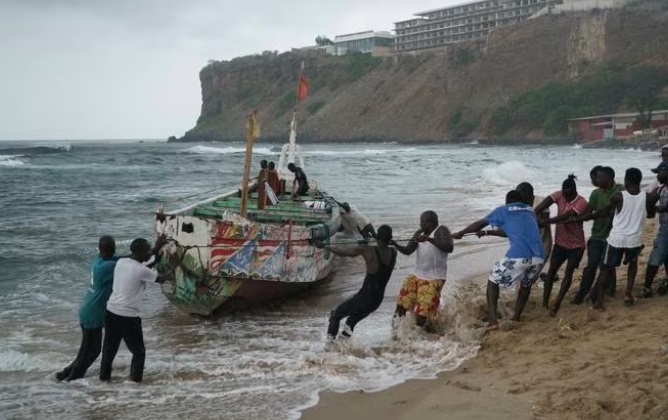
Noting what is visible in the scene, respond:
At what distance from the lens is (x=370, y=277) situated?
23.0 ft

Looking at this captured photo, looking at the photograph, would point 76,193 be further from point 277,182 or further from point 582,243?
point 582,243

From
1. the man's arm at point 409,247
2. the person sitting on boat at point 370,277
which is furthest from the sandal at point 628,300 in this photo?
the person sitting on boat at point 370,277

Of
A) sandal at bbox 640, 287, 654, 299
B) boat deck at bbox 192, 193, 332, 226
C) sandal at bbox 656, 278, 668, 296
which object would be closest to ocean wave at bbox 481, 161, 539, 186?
boat deck at bbox 192, 193, 332, 226

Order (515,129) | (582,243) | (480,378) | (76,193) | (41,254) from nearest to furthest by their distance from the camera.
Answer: (480,378), (582,243), (41,254), (76,193), (515,129)

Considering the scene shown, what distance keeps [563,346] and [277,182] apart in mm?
9106

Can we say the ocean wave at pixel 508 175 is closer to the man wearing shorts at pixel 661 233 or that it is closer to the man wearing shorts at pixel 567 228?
the man wearing shorts at pixel 661 233

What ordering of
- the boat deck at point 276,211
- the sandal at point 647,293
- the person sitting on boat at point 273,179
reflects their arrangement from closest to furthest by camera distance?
1. the sandal at point 647,293
2. the boat deck at point 276,211
3. the person sitting on boat at point 273,179

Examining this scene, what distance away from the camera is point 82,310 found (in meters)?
6.50

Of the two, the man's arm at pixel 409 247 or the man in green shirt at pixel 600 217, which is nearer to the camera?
the man's arm at pixel 409 247

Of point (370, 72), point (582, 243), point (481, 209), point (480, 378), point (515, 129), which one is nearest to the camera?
point (480, 378)

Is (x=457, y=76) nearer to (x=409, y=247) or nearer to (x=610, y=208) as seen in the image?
(x=610, y=208)

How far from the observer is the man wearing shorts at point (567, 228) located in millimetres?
7121

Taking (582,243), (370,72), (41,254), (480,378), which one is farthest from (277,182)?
(370,72)

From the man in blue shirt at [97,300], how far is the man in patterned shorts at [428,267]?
9.17 ft
